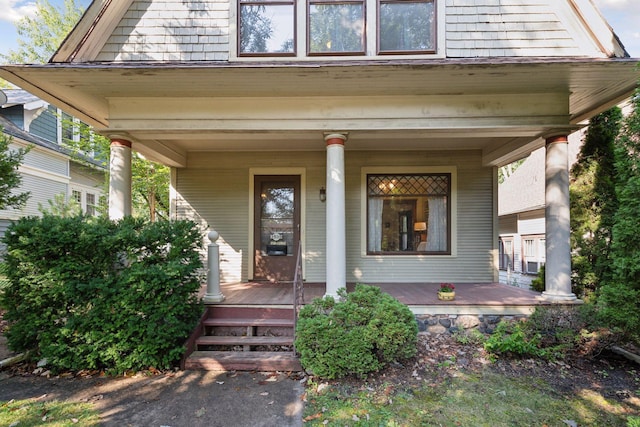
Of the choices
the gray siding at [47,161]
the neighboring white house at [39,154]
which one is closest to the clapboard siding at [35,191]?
the neighboring white house at [39,154]

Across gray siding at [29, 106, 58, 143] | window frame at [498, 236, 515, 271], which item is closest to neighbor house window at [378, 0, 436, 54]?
gray siding at [29, 106, 58, 143]

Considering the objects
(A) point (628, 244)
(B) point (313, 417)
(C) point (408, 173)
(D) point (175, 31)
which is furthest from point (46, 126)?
(A) point (628, 244)

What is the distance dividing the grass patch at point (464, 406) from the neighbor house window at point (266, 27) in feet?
14.2

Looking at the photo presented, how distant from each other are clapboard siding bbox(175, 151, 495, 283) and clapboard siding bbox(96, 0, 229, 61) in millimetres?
2145

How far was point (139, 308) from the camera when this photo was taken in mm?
3459

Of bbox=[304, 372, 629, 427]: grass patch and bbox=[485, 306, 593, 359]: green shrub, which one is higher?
bbox=[485, 306, 593, 359]: green shrub

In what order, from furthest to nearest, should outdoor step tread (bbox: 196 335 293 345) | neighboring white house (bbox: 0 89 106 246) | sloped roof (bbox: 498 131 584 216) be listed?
1. sloped roof (bbox: 498 131 584 216)
2. neighboring white house (bbox: 0 89 106 246)
3. outdoor step tread (bbox: 196 335 293 345)

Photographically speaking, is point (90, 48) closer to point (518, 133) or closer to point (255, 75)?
point (255, 75)

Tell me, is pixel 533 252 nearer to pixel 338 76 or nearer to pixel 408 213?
pixel 408 213

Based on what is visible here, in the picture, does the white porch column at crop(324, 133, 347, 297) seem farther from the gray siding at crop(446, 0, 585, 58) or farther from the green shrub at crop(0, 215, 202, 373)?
the gray siding at crop(446, 0, 585, 58)

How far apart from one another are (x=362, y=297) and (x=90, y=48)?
486 cm

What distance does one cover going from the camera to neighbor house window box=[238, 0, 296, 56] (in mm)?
4391

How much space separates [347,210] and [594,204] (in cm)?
404

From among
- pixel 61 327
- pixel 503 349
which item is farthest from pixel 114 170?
pixel 503 349
